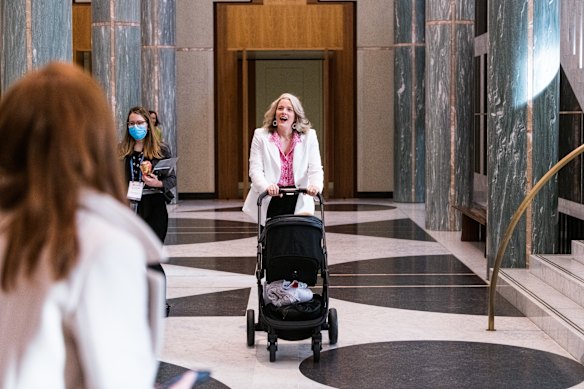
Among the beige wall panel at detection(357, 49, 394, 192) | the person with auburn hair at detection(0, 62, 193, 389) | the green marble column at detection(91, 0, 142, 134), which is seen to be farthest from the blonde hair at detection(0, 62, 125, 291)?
the beige wall panel at detection(357, 49, 394, 192)

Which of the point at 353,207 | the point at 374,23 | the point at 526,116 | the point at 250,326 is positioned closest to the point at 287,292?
the point at 250,326

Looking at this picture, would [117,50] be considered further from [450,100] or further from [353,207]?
[353,207]

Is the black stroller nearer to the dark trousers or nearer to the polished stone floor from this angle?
the polished stone floor

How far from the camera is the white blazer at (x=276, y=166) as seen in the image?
7566 mm

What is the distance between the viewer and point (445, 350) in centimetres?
730

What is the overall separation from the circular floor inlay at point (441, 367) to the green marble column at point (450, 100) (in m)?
7.58

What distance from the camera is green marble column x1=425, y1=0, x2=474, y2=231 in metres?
14.9

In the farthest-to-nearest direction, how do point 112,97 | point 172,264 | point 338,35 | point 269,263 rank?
1. point 338,35
2. point 112,97
3. point 172,264
4. point 269,263

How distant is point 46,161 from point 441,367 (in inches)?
205

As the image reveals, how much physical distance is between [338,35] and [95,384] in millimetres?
19964

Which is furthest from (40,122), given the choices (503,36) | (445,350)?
(503,36)

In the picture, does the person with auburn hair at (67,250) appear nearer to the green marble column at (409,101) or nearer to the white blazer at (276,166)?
the white blazer at (276,166)

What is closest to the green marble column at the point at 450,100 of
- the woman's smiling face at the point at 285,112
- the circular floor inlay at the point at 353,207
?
the circular floor inlay at the point at 353,207

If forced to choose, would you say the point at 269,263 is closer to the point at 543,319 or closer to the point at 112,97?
the point at 543,319
